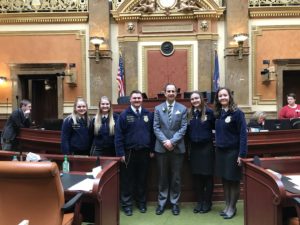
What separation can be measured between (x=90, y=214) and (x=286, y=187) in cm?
163

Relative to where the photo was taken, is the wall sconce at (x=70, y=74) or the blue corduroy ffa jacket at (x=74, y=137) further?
the wall sconce at (x=70, y=74)

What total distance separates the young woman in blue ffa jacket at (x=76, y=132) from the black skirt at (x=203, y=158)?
128 cm

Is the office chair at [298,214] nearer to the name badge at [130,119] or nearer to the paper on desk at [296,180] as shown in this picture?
the paper on desk at [296,180]

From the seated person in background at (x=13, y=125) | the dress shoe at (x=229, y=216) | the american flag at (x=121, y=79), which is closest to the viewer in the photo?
the dress shoe at (x=229, y=216)

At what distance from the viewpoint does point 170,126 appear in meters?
4.26

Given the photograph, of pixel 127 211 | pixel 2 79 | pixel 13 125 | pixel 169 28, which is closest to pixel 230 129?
pixel 127 211

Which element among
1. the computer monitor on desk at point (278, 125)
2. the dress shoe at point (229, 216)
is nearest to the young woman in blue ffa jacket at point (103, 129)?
the dress shoe at point (229, 216)

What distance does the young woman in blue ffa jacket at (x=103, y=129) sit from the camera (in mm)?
4223

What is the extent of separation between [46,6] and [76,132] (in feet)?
22.9

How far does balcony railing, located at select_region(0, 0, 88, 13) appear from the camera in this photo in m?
10.0

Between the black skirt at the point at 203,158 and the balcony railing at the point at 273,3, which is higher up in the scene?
the balcony railing at the point at 273,3

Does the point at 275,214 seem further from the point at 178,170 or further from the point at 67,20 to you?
the point at 67,20

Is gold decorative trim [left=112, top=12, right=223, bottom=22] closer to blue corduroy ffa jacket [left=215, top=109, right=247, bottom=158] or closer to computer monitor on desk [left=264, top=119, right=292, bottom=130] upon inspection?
computer monitor on desk [left=264, top=119, right=292, bottom=130]

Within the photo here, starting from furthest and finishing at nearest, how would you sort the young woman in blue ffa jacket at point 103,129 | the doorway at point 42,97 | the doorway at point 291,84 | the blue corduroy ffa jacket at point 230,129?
the doorway at point 42,97 → the doorway at point 291,84 → the young woman in blue ffa jacket at point 103,129 → the blue corduroy ffa jacket at point 230,129
